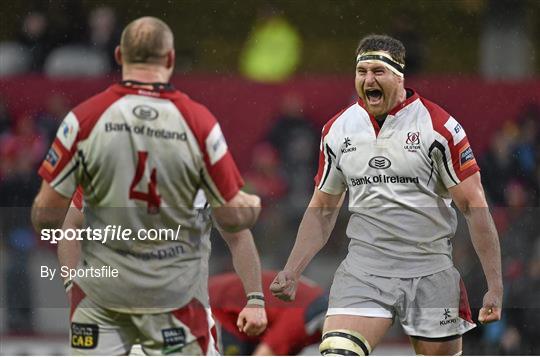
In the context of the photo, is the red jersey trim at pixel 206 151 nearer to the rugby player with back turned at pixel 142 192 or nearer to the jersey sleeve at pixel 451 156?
the rugby player with back turned at pixel 142 192

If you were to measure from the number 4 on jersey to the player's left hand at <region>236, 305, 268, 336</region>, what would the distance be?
2.54ft

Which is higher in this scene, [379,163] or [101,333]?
[379,163]

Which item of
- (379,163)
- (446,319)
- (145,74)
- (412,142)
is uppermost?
(145,74)

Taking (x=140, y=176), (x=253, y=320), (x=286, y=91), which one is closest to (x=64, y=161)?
(x=140, y=176)

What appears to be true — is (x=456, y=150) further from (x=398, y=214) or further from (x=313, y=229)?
(x=313, y=229)

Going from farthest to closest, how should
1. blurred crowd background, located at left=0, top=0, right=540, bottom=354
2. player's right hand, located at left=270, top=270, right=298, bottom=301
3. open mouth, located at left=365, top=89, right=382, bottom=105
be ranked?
blurred crowd background, located at left=0, top=0, right=540, bottom=354, player's right hand, located at left=270, top=270, right=298, bottom=301, open mouth, located at left=365, top=89, right=382, bottom=105

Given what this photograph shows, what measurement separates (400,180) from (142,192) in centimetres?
153

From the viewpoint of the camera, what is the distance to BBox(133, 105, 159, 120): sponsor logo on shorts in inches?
223

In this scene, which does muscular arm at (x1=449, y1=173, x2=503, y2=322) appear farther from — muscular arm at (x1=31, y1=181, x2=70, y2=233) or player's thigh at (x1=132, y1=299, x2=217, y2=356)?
muscular arm at (x1=31, y1=181, x2=70, y2=233)

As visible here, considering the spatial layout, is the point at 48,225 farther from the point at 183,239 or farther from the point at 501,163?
the point at 501,163

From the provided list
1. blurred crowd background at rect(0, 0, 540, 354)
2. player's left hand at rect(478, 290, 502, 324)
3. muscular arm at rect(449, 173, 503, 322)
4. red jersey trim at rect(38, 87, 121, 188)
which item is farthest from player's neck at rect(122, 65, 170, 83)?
blurred crowd background at rect(0, 0, 540, 354)

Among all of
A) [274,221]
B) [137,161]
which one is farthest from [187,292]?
[274,221]

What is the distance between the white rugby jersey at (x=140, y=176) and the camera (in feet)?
18.5

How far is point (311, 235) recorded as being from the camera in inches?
278
